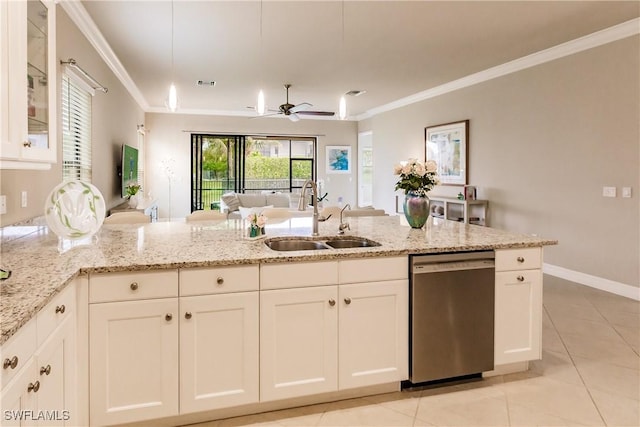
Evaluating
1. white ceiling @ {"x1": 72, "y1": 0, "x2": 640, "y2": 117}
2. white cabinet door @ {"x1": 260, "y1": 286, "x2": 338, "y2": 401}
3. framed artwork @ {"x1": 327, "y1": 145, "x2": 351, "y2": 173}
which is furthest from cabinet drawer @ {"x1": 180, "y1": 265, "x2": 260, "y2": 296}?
framed artwork @ {"x1": 327, "y1": 145, "x2": 351, "y2": 173}

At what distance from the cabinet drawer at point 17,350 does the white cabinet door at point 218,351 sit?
2.41ft

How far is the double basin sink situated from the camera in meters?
2.67

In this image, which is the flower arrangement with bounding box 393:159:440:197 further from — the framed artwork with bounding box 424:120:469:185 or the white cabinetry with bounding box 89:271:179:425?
the framed artwork with bounding box 424:120:469:185

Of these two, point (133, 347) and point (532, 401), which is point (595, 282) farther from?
point (133, 347)

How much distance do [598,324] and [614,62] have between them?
277 centimetres

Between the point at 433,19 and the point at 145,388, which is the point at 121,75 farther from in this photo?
the point at 145,388

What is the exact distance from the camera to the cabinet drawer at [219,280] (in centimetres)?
203

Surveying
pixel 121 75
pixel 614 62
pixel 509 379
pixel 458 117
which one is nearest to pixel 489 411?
pixel 509 379

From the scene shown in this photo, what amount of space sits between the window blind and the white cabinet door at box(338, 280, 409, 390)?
9.80 ft

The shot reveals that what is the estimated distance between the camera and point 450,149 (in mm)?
7184

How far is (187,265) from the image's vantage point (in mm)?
2016

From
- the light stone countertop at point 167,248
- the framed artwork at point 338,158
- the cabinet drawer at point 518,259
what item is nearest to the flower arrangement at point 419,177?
the light stone countertop at point 167,248

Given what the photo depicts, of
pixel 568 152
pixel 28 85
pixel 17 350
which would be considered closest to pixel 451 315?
pixel 17 350

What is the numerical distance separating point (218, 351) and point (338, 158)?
353 inches
